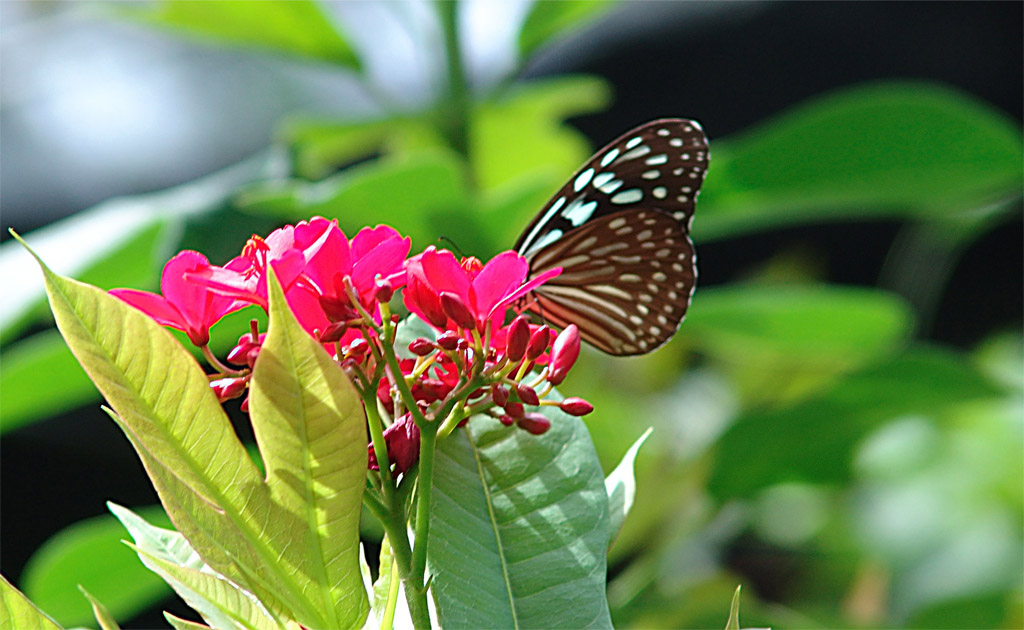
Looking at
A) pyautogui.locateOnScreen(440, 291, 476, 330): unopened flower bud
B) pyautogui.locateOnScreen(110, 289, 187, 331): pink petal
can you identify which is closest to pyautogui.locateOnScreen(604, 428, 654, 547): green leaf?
pyautogui.locateOnScreen(440, 291, 476, 330): unopened flower bud

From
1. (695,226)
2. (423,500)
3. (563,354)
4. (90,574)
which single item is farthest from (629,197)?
(90,574)

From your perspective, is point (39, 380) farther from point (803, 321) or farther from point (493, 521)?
point (803, 321)

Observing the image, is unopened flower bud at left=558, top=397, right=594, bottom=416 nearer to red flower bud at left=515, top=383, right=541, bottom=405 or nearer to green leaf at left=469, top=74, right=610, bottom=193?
red flower bud at left=515, top=383, right=541, bottom=405

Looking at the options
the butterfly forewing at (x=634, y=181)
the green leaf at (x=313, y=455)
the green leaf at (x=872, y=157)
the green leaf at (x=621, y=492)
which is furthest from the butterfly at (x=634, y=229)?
the green leaf at (x=872, y=157)

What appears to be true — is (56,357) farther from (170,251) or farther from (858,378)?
(858,378)

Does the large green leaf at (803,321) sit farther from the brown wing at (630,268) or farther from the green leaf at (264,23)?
the green leaf at (264,23)

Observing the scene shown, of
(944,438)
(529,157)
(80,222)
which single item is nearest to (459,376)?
(80,222)

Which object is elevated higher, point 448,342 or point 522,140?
point 448,342
